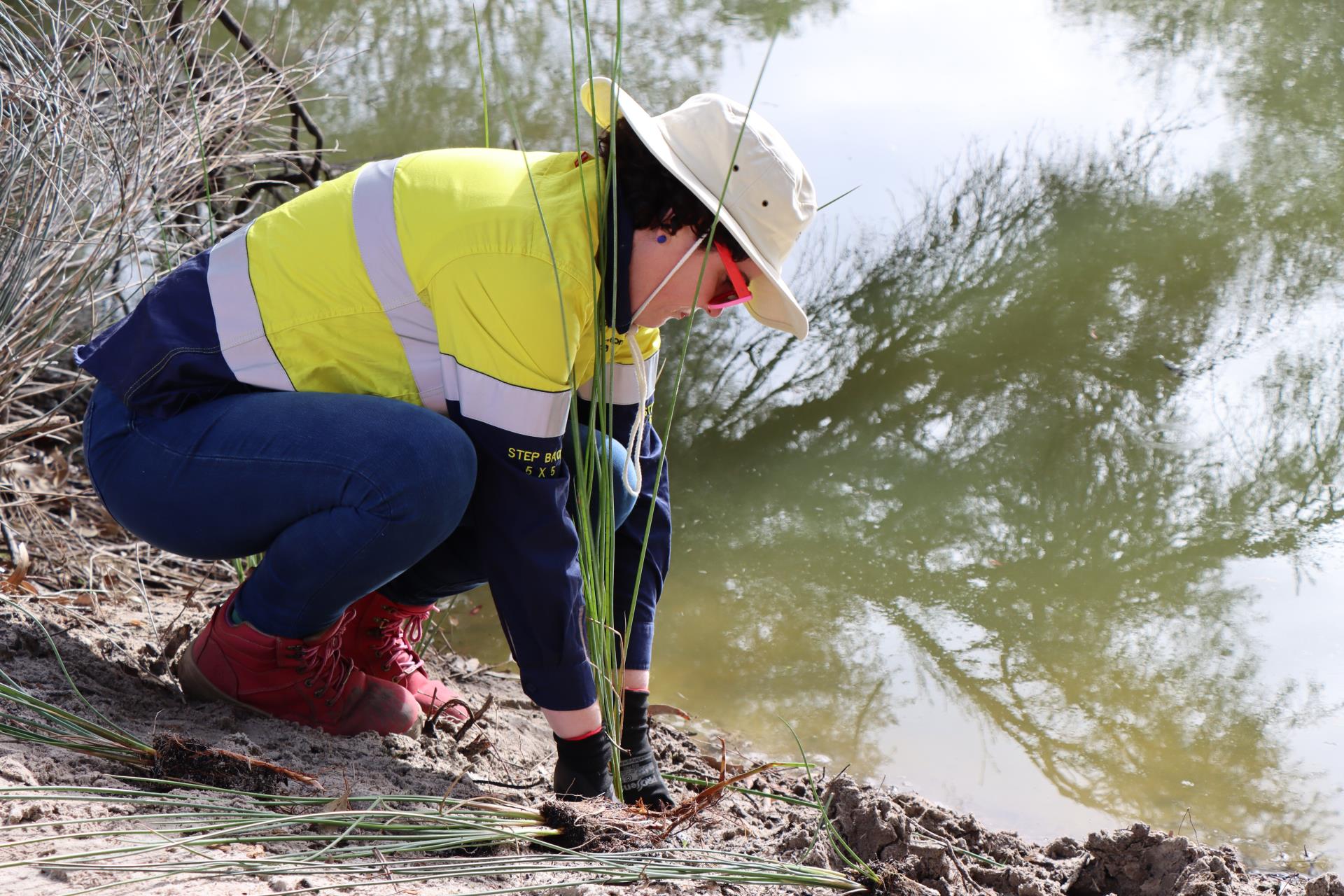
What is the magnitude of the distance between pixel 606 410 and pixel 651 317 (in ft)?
0.60

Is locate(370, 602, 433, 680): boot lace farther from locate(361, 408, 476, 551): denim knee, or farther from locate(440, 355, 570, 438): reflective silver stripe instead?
locate(440, 355, 570, 438): reflective silver stripe

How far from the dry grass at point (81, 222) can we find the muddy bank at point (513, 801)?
0.98 ft

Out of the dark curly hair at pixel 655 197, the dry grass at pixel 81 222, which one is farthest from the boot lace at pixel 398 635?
the dark curly hair at pixel 655 197

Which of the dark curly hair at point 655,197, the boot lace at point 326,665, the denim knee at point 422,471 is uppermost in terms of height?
the dark curly hair at point 655,197

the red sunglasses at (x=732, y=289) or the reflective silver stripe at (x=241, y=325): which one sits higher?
the red sunglasses at (x=732, y=289)

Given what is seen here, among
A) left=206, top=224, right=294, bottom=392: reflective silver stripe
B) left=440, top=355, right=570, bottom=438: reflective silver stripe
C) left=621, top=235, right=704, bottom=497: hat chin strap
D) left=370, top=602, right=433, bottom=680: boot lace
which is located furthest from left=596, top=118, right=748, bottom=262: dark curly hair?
left=370, top=602, right=433, bottom=680: boot lace

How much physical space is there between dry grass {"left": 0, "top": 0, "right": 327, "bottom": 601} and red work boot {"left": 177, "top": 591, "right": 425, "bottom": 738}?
0.51 m

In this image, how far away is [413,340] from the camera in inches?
65.9

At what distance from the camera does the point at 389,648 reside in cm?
204

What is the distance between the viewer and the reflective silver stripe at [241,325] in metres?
1.69

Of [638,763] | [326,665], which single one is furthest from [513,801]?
[326,665]

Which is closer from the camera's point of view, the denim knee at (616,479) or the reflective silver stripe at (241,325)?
the reflective silver stripe at (241,325)

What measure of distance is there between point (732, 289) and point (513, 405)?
37 cm

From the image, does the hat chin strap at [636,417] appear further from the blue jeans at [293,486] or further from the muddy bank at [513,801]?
the muddy bank at [513,801]
